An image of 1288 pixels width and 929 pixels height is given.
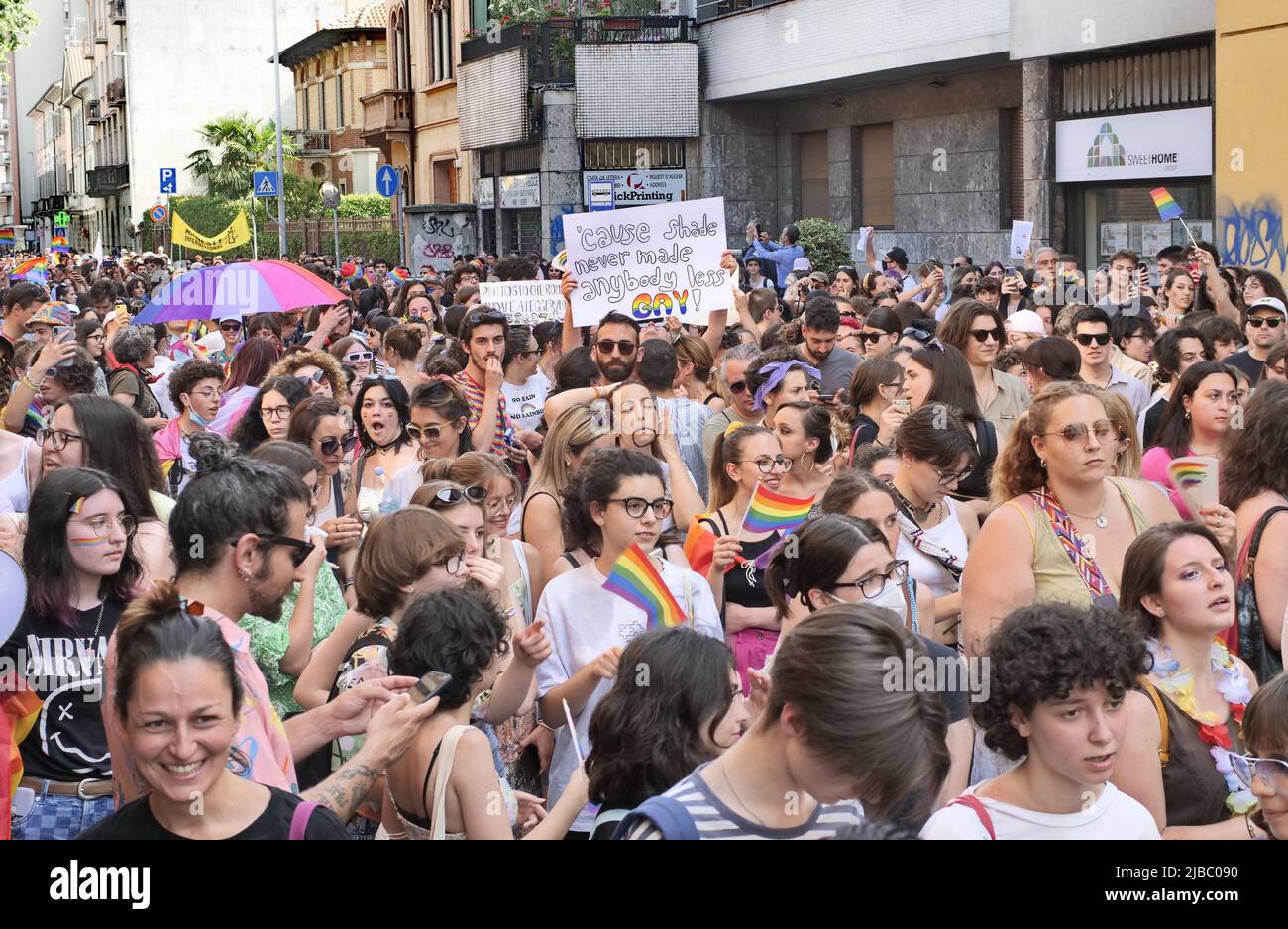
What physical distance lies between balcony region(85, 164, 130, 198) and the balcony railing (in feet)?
161

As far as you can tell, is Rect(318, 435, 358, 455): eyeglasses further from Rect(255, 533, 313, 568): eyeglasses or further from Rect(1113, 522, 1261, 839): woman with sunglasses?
Rect(1113, 522, 1261, 839): woman with sunglasses

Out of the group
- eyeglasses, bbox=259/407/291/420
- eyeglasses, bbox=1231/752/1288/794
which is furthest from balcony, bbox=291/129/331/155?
eyeglasses, bbox=1231/752/1288/794

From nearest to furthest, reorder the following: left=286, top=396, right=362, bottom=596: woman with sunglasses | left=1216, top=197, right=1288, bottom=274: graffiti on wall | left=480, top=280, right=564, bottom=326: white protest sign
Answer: left=286, top=396, right=362, bottom=596: woman with sunglasses → left=480, top=280, right=564, bottom=326: white protest sign → left=1216, top=197, right=1288, bottom=274: graffiti on wall

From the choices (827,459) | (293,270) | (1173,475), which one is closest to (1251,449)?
(1173,475)

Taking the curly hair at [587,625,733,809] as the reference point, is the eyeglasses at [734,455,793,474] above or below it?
above

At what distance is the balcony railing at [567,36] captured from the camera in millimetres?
29266

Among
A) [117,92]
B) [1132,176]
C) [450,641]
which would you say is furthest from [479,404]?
[117,92]

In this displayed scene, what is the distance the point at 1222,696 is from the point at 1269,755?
0.68 m

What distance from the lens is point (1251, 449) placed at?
205 inches

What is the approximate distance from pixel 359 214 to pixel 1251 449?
45.5 metres

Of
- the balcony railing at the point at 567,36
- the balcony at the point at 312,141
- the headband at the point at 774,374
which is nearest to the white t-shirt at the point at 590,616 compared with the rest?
the headband at the point at 774,374

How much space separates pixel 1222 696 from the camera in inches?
166

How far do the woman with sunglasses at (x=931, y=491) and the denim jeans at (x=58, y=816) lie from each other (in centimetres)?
273

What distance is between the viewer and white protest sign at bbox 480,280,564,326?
11852mm
